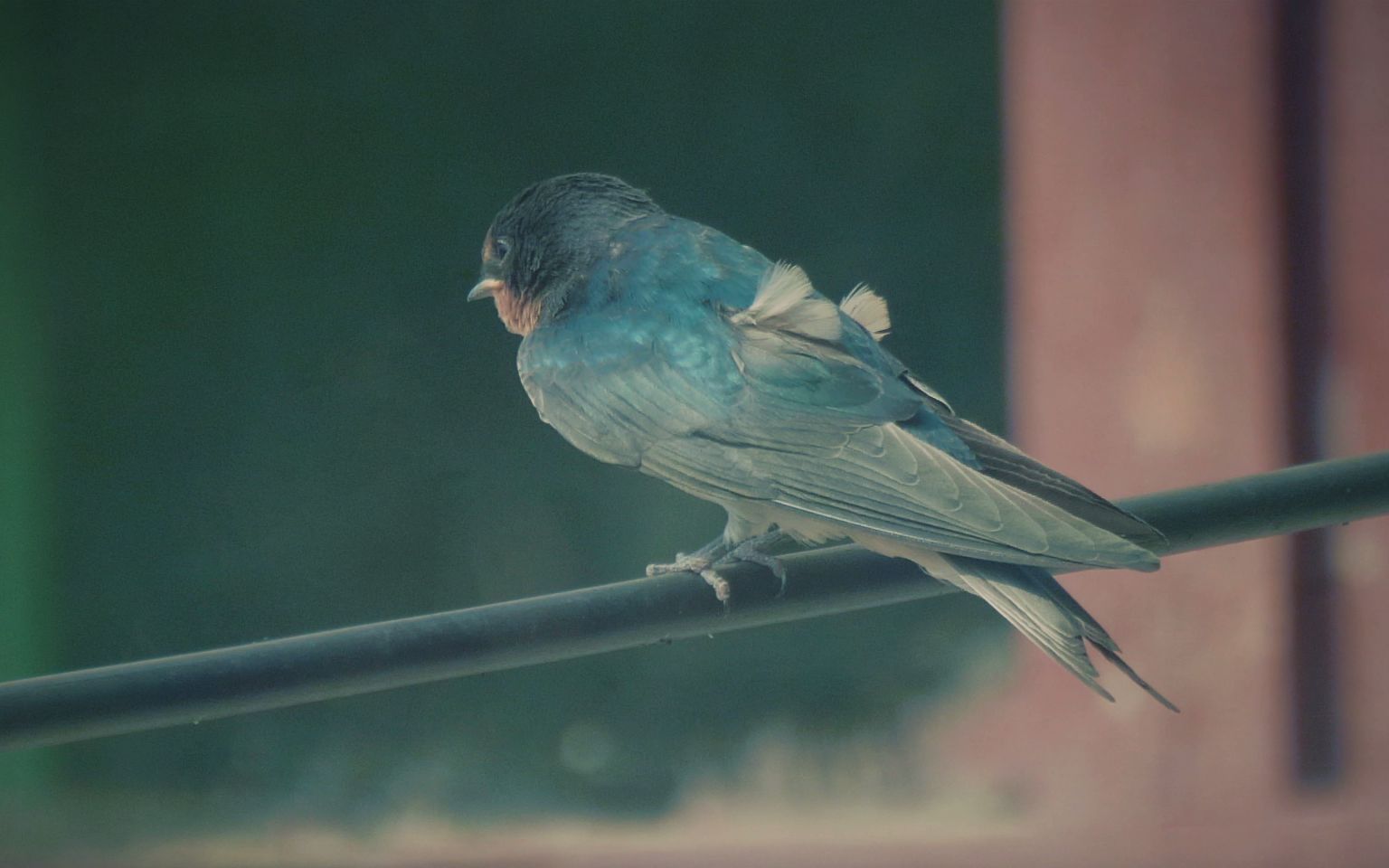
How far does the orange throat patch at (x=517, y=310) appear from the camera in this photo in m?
2.32

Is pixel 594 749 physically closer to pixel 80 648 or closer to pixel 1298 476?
pixel 80 648

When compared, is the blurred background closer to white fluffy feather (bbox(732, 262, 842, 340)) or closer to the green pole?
the green pole

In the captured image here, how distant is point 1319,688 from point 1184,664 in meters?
0.30

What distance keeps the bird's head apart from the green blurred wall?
129 cm

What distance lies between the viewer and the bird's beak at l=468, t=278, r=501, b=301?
2.39 m

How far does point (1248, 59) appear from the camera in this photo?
10.2ft

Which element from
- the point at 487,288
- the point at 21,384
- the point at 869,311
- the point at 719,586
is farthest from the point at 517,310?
the point at 21,384

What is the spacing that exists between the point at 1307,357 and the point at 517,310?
174 cm

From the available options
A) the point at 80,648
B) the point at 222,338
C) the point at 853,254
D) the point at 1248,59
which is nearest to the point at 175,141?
Result: the point at 222,338

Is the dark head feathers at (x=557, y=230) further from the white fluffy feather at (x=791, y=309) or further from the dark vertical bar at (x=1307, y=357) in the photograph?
the dark vertical bar at (x=1307, y=357)

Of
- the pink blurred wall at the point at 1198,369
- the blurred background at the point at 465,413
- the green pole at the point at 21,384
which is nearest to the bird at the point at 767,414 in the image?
the pink blurred wall at the point at 1198,369

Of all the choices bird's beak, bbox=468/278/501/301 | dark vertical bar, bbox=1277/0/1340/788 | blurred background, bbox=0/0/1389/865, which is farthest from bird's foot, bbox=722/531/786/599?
dark vertical bar, bbox=1277/0/1340/788

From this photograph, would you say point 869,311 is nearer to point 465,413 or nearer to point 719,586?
point 719,586

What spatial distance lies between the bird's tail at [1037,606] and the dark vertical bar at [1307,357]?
73.8 inches
